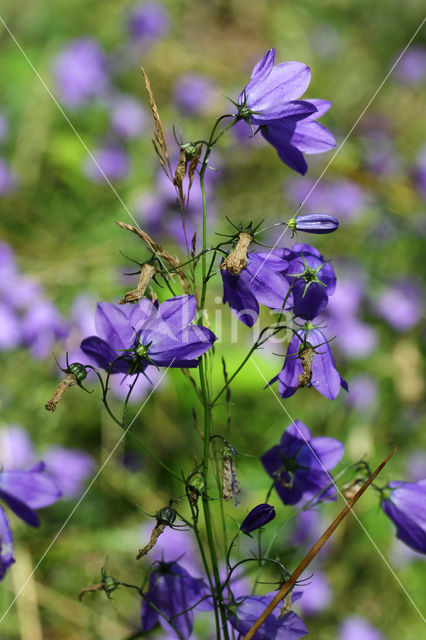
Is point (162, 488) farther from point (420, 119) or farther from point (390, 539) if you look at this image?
point (420, 119)

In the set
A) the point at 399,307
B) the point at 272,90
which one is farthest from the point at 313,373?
the point at 399,307

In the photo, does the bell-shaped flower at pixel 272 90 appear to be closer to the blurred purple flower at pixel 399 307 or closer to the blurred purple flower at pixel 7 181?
the blurred purple flower at pixel 399 307

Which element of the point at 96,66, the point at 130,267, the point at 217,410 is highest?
the point at 96,66

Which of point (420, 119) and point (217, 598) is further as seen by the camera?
point (420, 119)

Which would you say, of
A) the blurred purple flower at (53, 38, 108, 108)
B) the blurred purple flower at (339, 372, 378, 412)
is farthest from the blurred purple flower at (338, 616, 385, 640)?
the blurred purple flower at (53, 38, 108, 108)

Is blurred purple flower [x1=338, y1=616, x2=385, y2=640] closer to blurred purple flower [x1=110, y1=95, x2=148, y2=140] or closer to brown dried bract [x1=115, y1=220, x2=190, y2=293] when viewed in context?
brown dried bract [x1=115, y1=220, x2=190, y2=293]

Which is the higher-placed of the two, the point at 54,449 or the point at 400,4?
the point at 400,4

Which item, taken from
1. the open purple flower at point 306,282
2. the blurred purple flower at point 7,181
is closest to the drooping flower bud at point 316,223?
the open purple flower at point 306,282

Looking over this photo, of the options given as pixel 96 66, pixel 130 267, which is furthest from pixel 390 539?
pixel 96 66
